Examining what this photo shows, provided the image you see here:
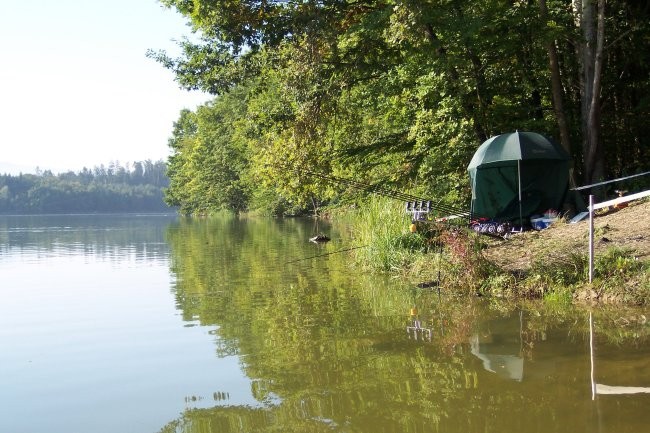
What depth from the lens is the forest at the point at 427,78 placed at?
53.9 ft

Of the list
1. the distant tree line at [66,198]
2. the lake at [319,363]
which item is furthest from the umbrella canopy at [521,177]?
the distant tree line at [66,198]

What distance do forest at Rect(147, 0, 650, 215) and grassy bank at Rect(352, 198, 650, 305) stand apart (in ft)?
13.2

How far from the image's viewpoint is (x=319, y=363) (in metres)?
7.45

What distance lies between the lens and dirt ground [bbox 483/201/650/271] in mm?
10984

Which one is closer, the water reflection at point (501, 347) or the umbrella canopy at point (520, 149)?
the water reflection at point (501, 347)

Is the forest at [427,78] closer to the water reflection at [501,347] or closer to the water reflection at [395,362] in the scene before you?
the water reflection at [395,362]

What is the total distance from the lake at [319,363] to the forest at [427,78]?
6.36m

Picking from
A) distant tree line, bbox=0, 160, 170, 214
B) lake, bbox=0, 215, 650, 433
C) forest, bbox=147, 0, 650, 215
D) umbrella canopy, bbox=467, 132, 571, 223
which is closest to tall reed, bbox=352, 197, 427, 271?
lake, bbox=0, 215, 650, 433

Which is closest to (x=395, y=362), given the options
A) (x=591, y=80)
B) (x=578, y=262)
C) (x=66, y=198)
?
(x=578, y=262)

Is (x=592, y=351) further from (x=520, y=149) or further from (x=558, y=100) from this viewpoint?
(x=558, y=100)

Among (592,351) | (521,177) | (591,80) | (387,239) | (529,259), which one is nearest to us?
(592,351)

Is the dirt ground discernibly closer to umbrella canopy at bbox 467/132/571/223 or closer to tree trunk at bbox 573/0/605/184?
umbrella canopy at bbox 467/132/571/223

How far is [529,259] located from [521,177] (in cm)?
400

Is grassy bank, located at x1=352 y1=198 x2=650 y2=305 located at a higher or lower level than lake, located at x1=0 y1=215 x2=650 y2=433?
higher
